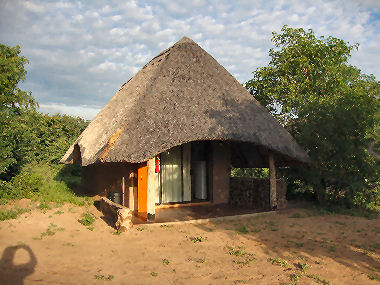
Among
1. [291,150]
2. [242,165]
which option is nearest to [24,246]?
[291,150]

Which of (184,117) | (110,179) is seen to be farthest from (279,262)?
(110,179)

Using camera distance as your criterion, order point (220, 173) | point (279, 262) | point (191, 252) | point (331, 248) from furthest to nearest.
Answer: point (220, 173)
point (331, 248)
point (191, 252)
point (279, 262)

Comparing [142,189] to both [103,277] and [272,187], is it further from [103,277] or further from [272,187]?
[272,187]

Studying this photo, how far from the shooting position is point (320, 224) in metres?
8.97

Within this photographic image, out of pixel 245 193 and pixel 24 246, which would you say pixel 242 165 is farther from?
pixel 24 246

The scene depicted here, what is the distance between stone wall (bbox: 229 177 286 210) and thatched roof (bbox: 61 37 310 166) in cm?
157

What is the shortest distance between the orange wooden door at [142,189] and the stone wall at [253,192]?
13.7ft

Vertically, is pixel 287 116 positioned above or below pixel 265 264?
above

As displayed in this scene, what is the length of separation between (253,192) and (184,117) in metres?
4.44

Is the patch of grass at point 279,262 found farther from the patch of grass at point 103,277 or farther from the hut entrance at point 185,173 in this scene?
the hut entrance at point 185,173

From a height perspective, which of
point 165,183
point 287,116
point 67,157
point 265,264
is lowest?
point 265,264

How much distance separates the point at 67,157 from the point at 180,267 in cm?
1110

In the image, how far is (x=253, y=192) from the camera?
11.9 m

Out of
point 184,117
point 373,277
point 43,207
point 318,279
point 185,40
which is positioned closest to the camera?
point 318,279
